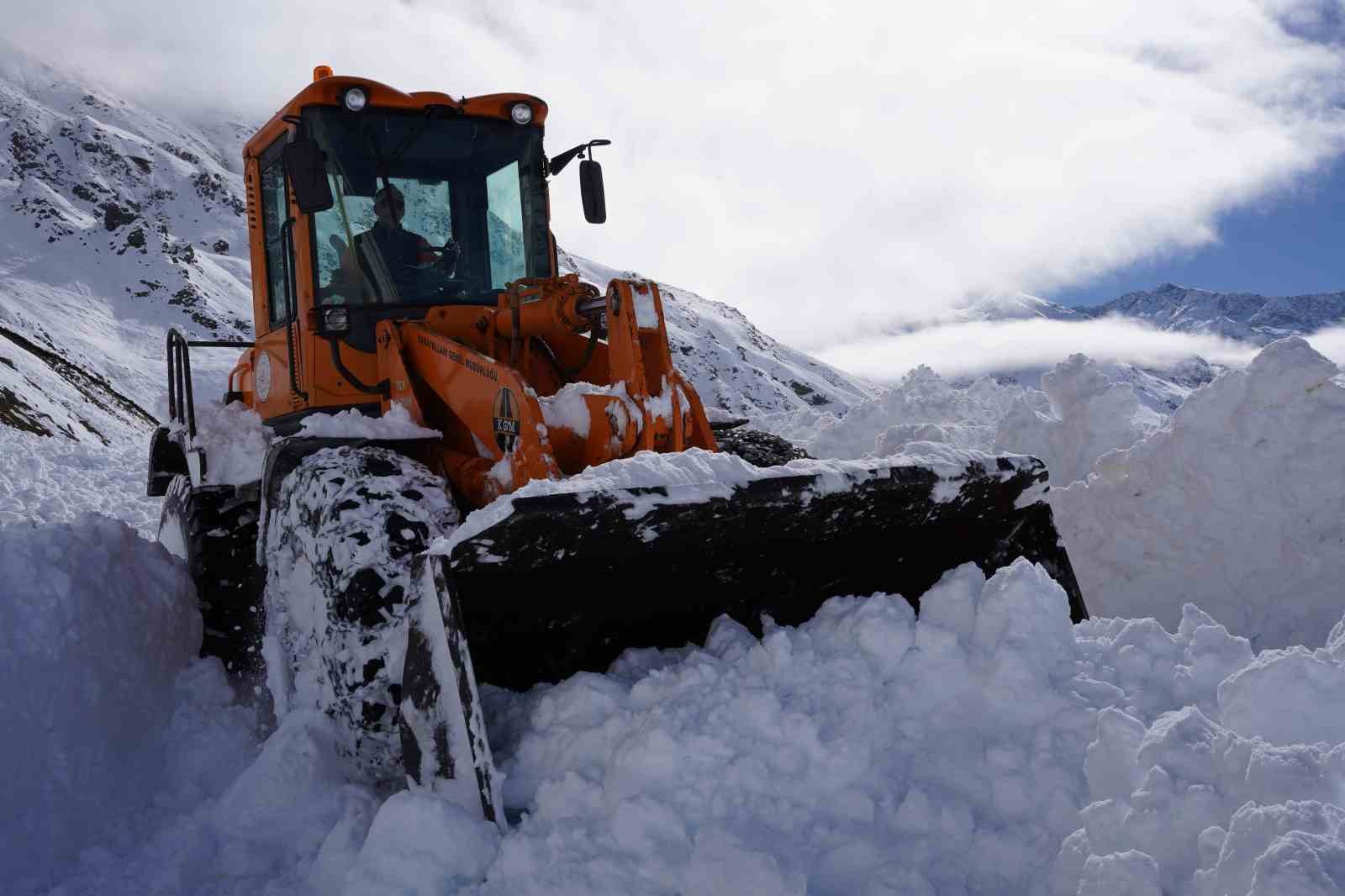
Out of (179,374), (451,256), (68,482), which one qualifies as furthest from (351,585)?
(68,482)

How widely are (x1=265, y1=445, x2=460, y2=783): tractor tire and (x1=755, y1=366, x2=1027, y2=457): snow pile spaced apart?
6.58 metres

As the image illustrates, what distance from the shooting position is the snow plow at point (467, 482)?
123 inches

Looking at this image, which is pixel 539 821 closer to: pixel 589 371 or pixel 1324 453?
pixel 589 371

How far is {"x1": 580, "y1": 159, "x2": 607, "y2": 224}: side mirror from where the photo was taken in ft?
17.4

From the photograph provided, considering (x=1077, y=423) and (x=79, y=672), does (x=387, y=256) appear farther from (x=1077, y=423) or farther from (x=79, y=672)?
(x=1077, y=423)

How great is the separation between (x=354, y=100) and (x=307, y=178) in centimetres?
52

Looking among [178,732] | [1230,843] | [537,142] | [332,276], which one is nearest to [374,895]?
[178,732]

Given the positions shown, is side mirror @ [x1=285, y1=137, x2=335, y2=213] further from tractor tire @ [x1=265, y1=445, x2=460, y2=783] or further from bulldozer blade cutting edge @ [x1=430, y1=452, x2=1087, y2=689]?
bulldozer blade cutting edge @ [x1=430, y1=452, x2=1087, y2=689]

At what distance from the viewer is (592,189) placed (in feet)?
17.5

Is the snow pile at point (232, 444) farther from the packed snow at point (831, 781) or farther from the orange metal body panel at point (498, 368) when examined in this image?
the packed snow at point (831, 781)

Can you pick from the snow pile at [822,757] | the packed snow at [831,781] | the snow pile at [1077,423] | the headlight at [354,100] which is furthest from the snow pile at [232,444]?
the snow pile at [1077,423]

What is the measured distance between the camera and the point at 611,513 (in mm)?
3059

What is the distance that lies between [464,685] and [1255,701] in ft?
7.18

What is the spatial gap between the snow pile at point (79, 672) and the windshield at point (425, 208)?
151cm
